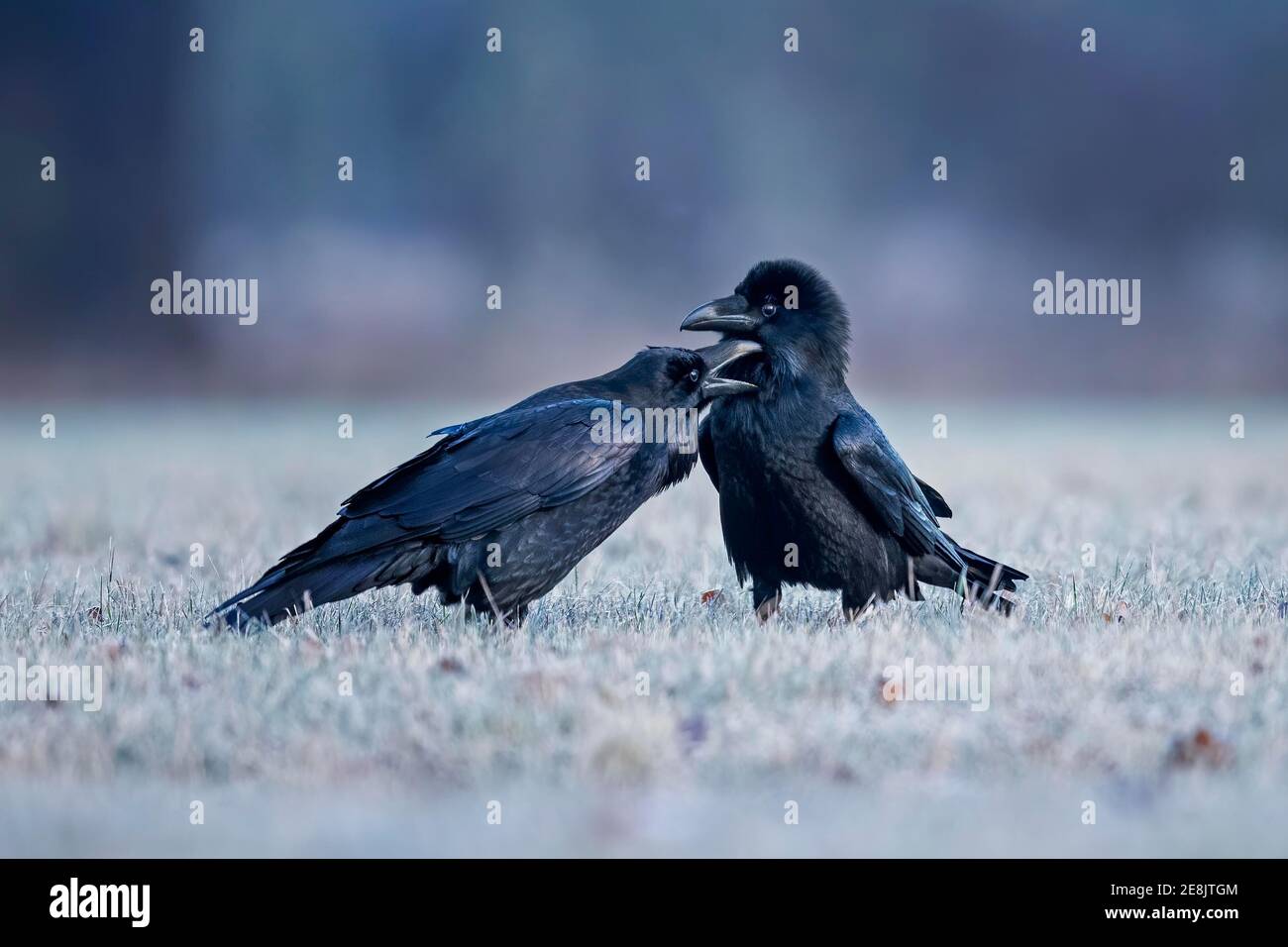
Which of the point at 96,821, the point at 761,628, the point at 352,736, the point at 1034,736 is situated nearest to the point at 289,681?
the point at 352,736

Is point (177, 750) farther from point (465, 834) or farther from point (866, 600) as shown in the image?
point (866, 600)

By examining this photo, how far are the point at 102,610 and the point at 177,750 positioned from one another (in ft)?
7.51

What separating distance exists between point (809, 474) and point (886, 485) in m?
0.32

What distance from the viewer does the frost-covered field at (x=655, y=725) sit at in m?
3.55

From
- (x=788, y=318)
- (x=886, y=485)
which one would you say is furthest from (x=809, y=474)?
(x=788, y=318)

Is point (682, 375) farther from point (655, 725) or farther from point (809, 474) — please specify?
point (655, 725)

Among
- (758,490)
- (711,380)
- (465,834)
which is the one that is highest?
(711,380)

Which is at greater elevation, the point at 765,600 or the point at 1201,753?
the point at 765,600

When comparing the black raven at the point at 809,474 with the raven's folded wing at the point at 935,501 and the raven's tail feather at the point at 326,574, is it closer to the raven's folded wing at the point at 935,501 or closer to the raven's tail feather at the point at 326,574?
the raven's folded wing at the point at 935,501

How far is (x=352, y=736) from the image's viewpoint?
4.05 metres

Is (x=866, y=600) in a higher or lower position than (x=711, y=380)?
lower

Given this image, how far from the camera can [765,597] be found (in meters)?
6.01

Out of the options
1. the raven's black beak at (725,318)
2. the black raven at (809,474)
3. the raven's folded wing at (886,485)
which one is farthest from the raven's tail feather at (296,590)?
the raven's folded wing at (886,485)

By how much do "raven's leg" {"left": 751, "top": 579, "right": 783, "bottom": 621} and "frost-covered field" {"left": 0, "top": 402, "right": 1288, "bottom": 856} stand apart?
114mm
